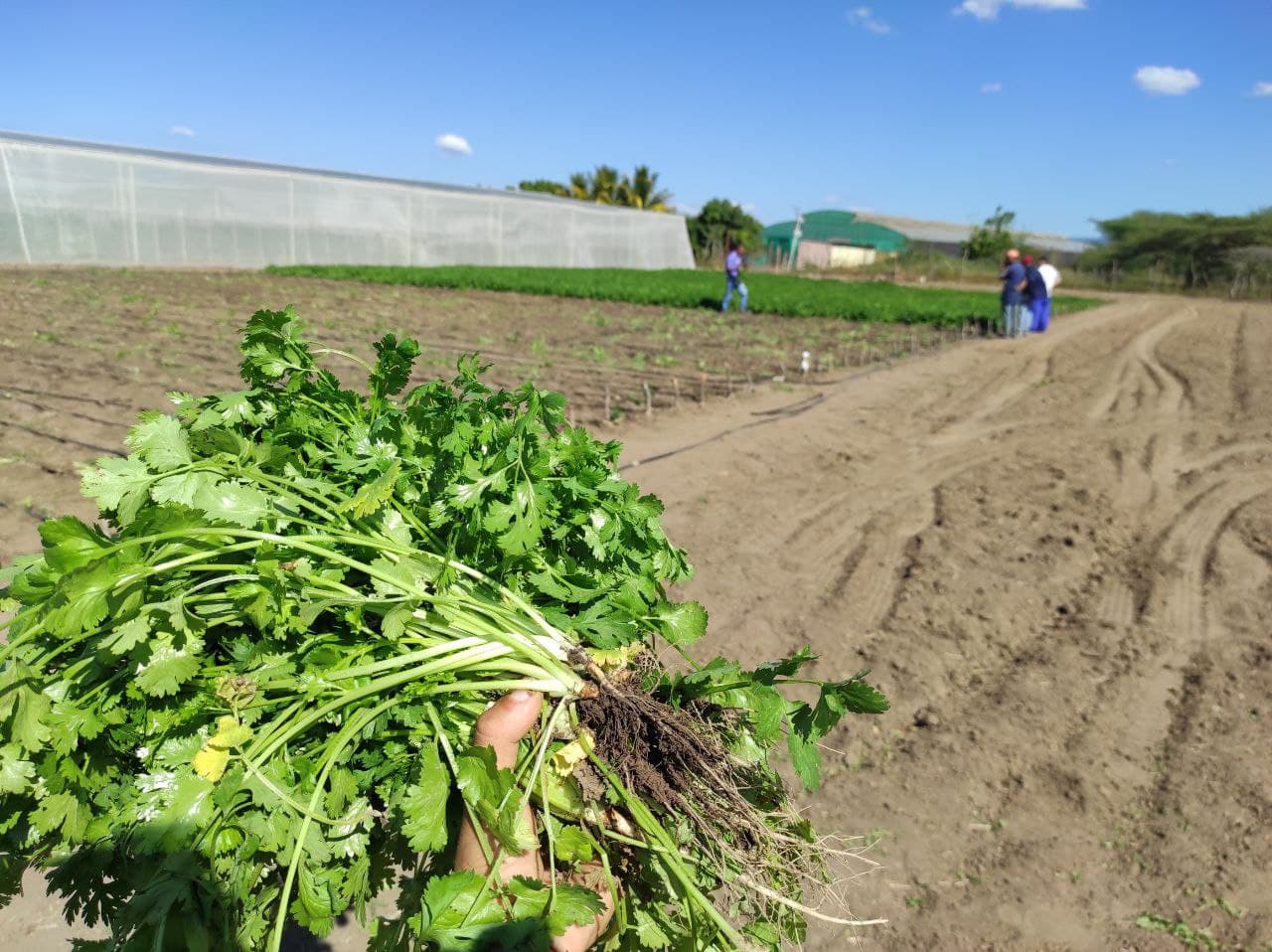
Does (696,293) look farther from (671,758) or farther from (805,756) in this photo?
(805,756)

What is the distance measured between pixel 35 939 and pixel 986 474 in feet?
26.7

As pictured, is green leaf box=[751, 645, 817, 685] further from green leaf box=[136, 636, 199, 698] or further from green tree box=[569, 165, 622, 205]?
green tree box=[569, 165, 622, 205]

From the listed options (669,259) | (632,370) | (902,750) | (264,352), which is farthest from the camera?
(669,259)

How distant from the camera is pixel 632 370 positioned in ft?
46.3

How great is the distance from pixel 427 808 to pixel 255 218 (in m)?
33.3

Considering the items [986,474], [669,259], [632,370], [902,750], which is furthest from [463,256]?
[902,750]

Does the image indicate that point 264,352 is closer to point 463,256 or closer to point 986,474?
point 986,474

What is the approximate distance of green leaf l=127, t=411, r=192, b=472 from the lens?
1884 mm

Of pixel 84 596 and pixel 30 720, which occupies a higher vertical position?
pixel 84 596

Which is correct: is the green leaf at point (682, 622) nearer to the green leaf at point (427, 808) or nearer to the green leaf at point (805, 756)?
the green leaf at point (805, 756)

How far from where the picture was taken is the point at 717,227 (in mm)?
60344

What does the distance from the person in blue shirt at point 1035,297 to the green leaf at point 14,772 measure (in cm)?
2004

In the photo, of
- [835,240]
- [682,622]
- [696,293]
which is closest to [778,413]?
[682,622]

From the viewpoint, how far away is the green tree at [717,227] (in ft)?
196
